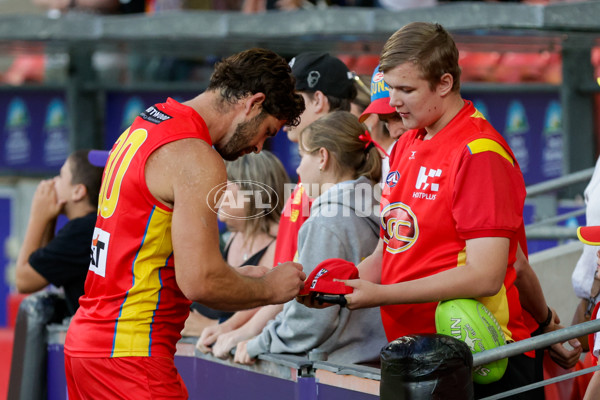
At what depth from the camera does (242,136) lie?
3145 millimetres

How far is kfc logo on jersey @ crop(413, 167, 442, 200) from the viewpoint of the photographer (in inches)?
116

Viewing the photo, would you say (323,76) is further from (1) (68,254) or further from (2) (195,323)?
(1) (68,254)

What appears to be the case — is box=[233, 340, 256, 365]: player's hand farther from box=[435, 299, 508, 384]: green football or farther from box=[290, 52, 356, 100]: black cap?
box=[290, 52, 356, 100]: black cap

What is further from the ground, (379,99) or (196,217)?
(379,99)

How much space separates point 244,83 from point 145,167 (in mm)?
468

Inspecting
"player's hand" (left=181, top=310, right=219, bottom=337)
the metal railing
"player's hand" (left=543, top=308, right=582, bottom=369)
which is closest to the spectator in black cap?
"player's hand" (left=181, top=310, right=219, bottom=337)

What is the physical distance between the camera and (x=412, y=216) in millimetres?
3029

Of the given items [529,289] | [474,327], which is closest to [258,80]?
[474,327]

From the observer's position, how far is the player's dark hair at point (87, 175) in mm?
4910

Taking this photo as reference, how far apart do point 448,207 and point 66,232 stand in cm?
244

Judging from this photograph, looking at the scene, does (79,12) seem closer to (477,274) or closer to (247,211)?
(247,211)

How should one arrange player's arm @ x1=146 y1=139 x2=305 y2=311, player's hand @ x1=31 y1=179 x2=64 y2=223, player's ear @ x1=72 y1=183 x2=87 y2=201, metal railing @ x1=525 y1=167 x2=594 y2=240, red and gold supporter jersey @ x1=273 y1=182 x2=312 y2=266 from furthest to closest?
metal railing @ x1=525 y1=167 x2=594 y2=240 → player's hand @ x1=31 y1=179 x2=64 y2=223 → player's ear @ x1=72 y1=183 x2=87 y2=201 → red and gold supporter jersey @ x1=273 y1=182 x2=312 y2=266 → player's arm @ x1=146 y1=139 x2=305 y2=311

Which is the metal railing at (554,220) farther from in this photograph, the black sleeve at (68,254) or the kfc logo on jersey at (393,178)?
the black sleeve at (68,254)

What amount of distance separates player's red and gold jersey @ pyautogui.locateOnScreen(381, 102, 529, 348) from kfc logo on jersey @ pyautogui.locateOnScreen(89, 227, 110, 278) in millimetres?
981
